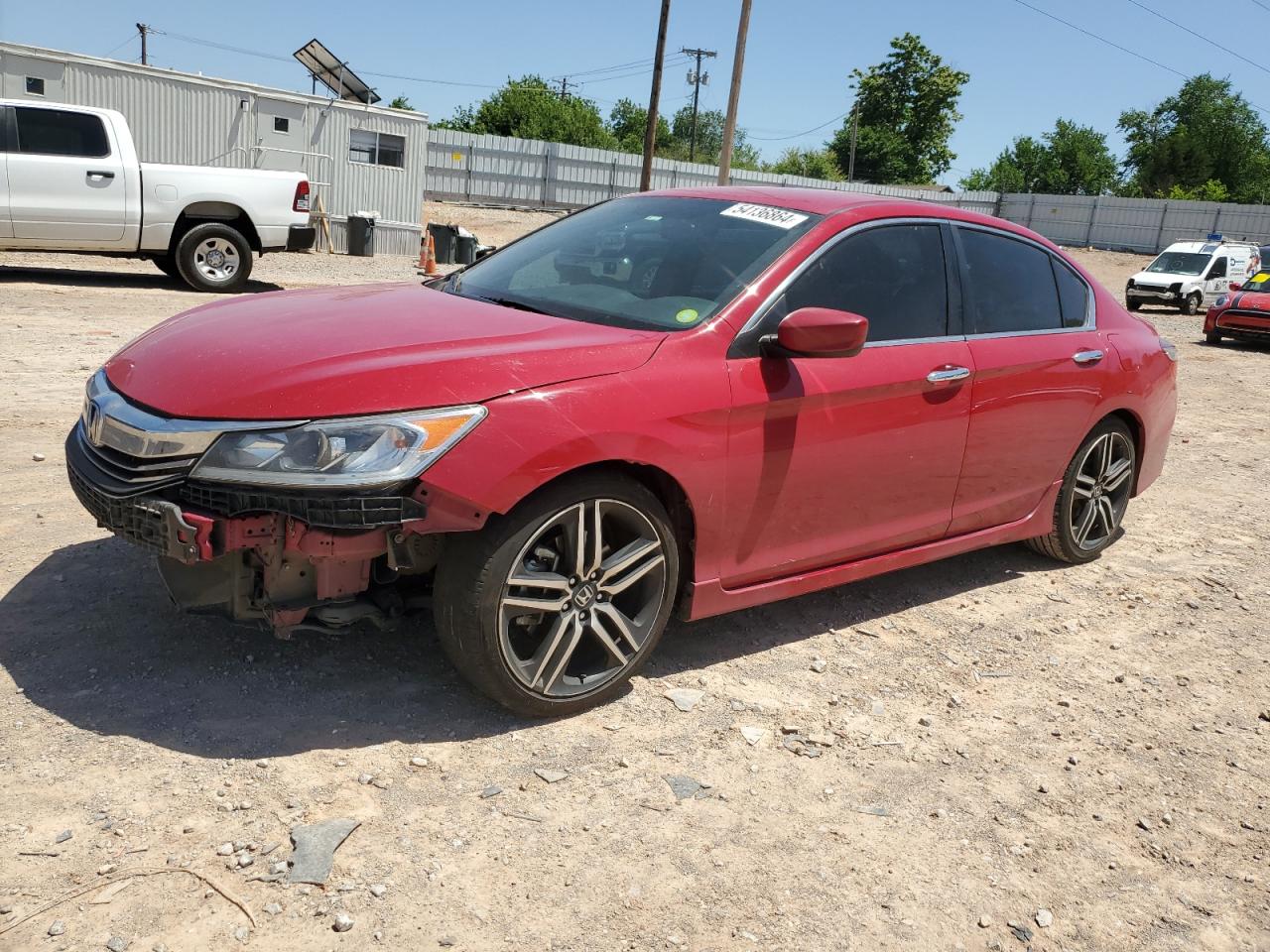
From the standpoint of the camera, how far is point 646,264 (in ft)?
13.2

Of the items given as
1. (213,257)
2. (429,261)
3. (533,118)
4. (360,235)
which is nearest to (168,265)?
(213,257)

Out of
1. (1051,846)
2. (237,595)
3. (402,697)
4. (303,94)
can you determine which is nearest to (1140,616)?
(1051,846)

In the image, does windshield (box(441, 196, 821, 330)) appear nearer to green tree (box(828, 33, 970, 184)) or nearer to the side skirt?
the side skirt

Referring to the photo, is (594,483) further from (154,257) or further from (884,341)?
(154,257)

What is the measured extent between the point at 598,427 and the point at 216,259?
12217 millimetres

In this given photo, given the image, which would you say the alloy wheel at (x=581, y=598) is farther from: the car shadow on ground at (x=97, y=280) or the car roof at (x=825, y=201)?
the car shadow on ground at (x=97, y=280)


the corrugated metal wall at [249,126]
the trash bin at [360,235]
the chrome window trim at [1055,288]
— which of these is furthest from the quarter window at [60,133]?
the chrome window trim at [1055,288]

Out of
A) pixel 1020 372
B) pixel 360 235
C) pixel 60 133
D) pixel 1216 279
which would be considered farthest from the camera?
pixel 1216 279

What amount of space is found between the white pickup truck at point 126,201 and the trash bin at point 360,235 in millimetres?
8045

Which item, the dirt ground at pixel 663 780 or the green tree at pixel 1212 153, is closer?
the dirt ground at pixel 663 780

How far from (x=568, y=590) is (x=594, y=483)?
0.34 meters

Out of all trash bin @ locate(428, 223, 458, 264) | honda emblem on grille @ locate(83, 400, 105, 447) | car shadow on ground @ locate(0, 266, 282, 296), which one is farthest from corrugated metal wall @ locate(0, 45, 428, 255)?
honda emblem on grille @ locate(83, 400, 105, 447)

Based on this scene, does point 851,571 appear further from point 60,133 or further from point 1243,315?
point 1243,315

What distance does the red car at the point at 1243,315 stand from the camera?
1738 centimetres
